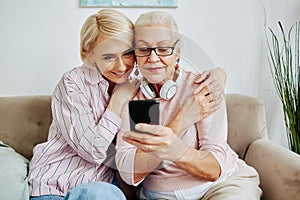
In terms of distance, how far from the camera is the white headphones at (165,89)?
4.21 ft

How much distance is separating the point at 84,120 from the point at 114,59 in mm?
228

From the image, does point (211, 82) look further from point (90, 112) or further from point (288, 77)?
point (288, 77)

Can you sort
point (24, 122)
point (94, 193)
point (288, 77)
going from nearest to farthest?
point (94, 193) → point (24, 122) → point (288, 77)

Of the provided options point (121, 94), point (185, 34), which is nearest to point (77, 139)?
point (121, 94)

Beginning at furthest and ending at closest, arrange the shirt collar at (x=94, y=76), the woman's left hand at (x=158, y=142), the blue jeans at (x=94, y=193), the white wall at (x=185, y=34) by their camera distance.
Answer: the white wall at (x=185, y=34)
the shirt collar at (x=94, y=76)
the woman's left hand at (x=158, y=142)
the blue jeans at (x=94, y=193)

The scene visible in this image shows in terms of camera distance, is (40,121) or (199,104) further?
(40,121)

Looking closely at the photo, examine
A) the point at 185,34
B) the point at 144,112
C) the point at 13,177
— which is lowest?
the point at 13,177

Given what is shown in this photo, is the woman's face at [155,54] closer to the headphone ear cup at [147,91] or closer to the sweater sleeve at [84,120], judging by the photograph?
the headphone ear cup at [147,91]

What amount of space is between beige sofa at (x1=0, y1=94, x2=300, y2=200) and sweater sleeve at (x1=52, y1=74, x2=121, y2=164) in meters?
0.29

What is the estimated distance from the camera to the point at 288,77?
1.82m

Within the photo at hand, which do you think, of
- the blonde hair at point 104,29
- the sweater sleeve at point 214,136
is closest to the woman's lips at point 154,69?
the blonde hair at point 104,29

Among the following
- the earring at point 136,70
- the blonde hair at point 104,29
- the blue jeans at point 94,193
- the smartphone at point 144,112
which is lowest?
the blue jeans at point 94,193

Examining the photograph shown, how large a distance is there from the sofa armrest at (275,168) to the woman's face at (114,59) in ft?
2.09

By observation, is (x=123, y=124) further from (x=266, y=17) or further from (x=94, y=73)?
(x=266, y=17)
